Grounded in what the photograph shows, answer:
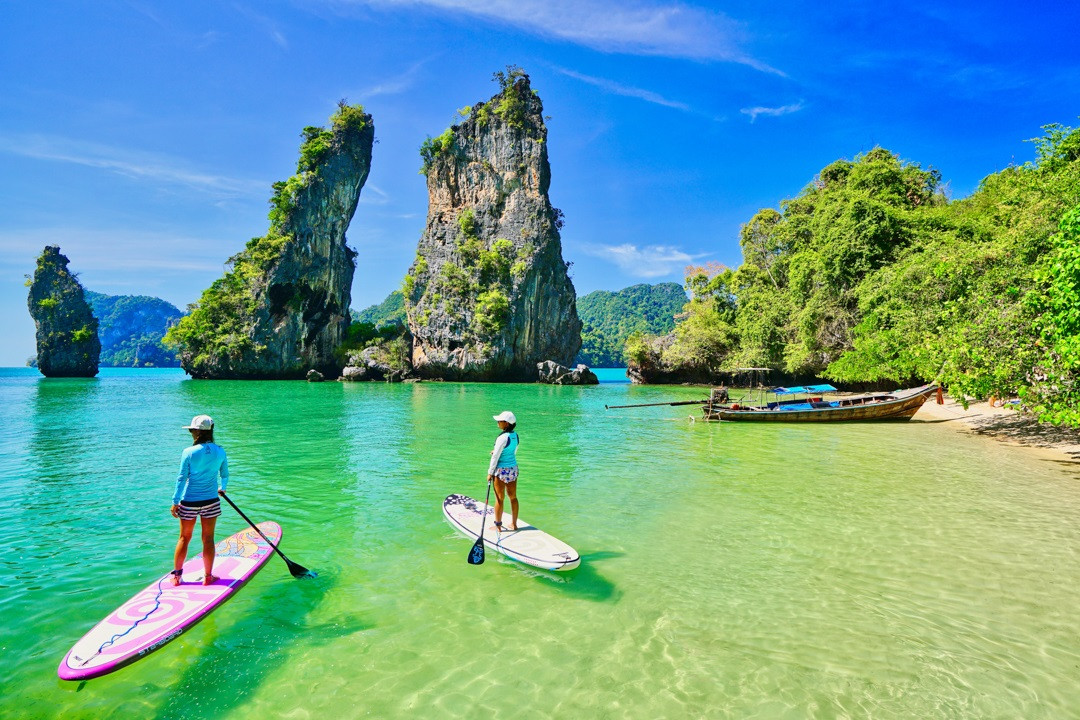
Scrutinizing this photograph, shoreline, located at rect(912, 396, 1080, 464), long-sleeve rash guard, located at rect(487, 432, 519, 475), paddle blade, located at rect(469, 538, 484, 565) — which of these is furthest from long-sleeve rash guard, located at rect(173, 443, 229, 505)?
shoreline, located at rect(912, 396, 1080, 464)

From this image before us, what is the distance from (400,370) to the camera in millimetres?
57906

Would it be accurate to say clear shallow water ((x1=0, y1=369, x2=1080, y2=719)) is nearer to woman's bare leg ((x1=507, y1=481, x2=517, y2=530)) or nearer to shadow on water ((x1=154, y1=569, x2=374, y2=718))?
shadow on water ((x1=154, y1=569, x2=374, y2=718))

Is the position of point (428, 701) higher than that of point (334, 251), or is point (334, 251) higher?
point (334, 251)

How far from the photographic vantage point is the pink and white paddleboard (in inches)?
158

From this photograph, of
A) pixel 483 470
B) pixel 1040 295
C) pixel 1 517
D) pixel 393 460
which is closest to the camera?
pixel 1 517

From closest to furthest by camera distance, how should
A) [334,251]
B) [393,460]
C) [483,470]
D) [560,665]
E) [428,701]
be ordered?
[428,701], [560,665], [483,470], [393,460], [334,251]

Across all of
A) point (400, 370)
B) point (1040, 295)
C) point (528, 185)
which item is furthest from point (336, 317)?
point (1040, 295)

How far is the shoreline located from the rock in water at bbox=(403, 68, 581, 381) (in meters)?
38.7

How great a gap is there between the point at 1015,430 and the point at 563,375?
39.4 meters

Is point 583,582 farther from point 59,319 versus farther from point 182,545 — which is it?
point 59,319

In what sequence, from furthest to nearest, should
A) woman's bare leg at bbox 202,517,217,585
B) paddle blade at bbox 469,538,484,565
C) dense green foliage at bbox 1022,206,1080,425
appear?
dense green foliage at bbox 1022,206,1080,425
paddle blade at bbox 469,538,484,565
woman's bare leg at bbox 202,517,217,585

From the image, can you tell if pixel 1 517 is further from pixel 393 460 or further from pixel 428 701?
pixel 428 701

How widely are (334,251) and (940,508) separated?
6458 cm

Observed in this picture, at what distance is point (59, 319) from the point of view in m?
63.1
